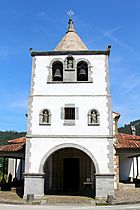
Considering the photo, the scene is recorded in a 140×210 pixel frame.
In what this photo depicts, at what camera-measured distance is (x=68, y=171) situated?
707 inches

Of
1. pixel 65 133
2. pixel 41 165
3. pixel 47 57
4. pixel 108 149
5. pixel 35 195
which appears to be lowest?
pixel 35 195

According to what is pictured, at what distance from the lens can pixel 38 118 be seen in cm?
1588

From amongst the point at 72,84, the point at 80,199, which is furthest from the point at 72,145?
the point at 72,84

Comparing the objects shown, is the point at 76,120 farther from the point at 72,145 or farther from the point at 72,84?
the point at 72,84

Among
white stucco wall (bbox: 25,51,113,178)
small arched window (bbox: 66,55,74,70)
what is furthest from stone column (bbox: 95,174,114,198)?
small arched window (bbox: 66,55,74,70)

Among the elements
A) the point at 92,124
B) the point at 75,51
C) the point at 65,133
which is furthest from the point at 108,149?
the point at 75,51

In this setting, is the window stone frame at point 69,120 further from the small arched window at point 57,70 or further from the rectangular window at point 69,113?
the small arched window at point 57,70

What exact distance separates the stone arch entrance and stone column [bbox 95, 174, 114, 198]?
272 cm

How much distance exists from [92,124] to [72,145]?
1.75m

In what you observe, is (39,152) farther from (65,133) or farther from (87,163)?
(87,163)

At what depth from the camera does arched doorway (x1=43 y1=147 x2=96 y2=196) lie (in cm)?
1744

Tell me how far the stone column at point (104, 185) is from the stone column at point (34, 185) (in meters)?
3.23

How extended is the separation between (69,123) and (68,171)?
13.9ft

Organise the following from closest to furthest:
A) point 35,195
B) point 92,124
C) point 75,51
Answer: point 35,195
point 92,124
point 75,51
